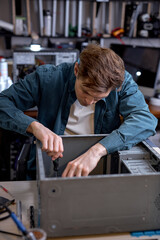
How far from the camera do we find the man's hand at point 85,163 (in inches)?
34.9

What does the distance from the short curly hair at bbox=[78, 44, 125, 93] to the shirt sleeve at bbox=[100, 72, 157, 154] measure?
0.18 m

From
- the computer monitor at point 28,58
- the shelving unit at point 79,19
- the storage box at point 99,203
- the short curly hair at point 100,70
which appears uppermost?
the shelving unit at point 79,19

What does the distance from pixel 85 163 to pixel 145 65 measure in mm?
1797

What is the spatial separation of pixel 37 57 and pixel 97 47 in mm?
1461

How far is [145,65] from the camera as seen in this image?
252 cm

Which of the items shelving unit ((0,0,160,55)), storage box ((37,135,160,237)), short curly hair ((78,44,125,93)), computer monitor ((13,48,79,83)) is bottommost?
storage box ((37,135,160,237))

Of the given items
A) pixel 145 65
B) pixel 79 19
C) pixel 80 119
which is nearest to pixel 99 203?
pixel 80 119

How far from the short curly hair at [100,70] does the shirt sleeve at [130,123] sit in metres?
0.18

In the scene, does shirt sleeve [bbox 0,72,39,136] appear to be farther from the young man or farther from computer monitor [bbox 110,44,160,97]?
computer monitor [bbox 110,44,160,97]

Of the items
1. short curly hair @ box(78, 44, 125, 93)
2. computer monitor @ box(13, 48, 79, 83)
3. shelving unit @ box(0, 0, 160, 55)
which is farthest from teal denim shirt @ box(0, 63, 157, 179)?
shelving unit @ box(0, 0, 160, 55)

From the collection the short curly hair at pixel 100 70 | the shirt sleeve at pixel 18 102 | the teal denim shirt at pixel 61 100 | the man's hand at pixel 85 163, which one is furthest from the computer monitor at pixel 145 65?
the man's hand at pixel 85 163

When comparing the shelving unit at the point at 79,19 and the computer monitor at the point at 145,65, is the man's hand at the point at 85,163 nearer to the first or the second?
the computer monitor at the point at 145,65

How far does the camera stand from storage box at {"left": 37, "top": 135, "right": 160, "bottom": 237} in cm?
73

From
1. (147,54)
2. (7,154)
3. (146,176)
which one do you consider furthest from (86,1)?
(146,176)
